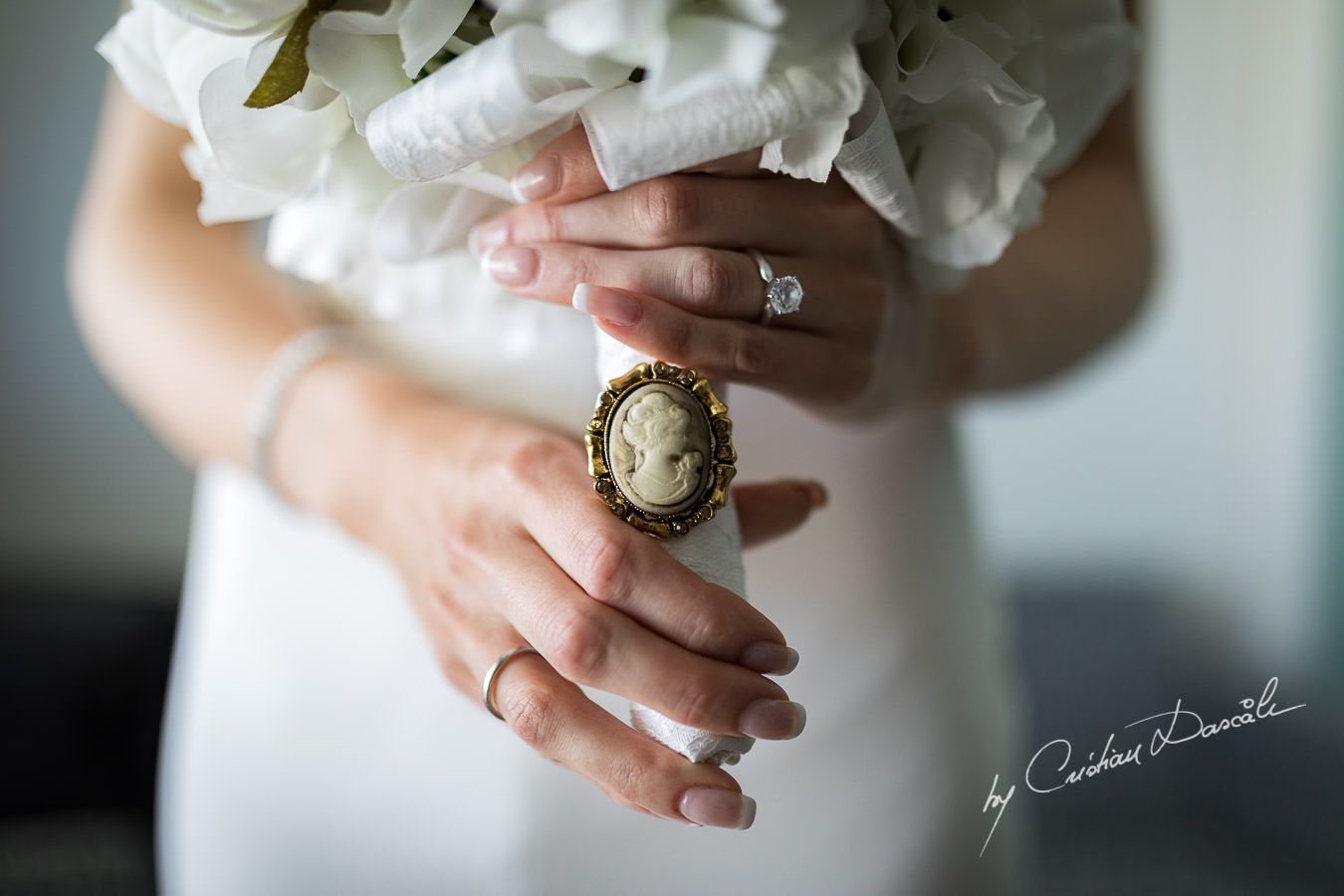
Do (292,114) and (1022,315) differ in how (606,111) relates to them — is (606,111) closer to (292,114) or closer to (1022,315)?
(292,114)

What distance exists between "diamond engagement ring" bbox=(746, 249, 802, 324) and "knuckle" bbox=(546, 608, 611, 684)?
0.16 meters

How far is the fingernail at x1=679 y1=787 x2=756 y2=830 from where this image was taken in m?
0.37

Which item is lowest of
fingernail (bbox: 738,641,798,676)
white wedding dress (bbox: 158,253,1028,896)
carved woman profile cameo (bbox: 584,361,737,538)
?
white wedding dress (bbox: 158,253,1028,896)

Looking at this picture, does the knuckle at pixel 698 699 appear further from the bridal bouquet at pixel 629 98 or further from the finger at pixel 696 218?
the finger at pixel 696 218

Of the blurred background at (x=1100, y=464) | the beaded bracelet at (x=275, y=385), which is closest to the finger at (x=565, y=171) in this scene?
the beaded bracelet at (x=275, y=385)

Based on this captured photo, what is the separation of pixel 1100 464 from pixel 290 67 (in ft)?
6.68

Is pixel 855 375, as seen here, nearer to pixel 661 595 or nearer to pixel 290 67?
pixel 661 595

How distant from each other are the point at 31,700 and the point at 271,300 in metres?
1.19

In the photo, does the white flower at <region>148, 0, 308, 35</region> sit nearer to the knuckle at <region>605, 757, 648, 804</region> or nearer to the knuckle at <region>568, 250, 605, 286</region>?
the knuckle at <region>568, 250, 605, 286</region>

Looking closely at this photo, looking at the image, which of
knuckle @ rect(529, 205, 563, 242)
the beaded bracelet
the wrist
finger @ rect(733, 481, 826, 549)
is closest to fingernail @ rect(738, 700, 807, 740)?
finger @ rect(733, 481, 826, 549)

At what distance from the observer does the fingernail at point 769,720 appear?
370 millimetres

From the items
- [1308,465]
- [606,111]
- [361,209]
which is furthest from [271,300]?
[1308,465]

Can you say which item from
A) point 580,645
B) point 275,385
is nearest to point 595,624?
point 580,645

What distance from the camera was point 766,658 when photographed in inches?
14.9
